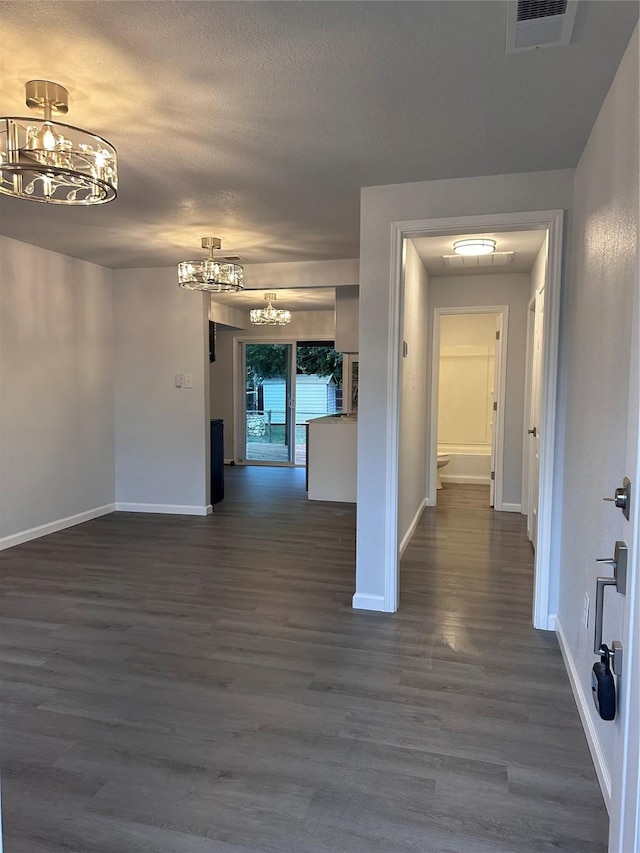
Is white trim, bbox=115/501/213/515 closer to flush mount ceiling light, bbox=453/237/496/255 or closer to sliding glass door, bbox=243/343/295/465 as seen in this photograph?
flush mount ceiling light, bbox=453/237/496/255

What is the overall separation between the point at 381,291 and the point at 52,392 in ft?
10.7

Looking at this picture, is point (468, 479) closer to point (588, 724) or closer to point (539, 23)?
point (588, 724)

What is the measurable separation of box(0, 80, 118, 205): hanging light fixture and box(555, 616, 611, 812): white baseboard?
276 cm

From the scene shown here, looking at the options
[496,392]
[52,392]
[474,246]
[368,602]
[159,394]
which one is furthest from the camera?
[496,392]

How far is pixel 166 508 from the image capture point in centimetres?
575

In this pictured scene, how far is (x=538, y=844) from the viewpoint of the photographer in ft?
5.25

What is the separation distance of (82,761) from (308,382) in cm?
762

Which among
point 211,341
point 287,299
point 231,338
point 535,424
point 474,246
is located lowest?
point 535,424

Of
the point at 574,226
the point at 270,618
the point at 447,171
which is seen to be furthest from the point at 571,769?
the point at 447,171

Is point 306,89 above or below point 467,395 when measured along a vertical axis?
above

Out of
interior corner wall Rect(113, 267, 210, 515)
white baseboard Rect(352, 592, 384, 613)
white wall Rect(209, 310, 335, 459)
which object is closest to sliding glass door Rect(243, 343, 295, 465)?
white wall Rect(209, 310, 335, 459)

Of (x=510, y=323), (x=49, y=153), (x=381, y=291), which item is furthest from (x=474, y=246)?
(x=49, y=153)

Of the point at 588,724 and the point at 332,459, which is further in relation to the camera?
the point at 332,459

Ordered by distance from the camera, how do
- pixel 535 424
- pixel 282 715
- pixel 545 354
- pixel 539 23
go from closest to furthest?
pixel 539 23, pixel 282 715, pixel 545 354, pixel 535 424
